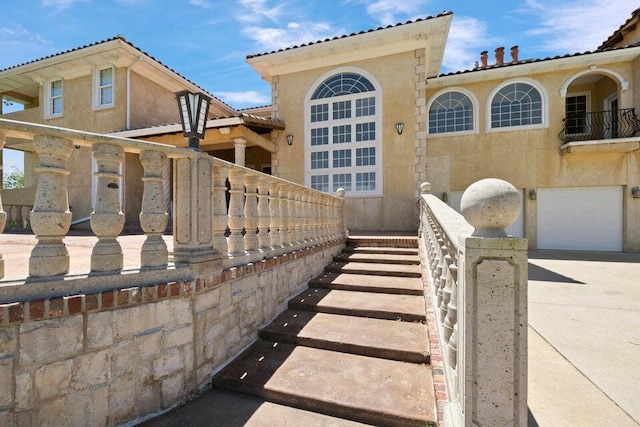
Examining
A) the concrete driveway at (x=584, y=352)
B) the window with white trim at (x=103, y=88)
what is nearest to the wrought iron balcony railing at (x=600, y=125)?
the concrete driveway at (x=584, y=352)

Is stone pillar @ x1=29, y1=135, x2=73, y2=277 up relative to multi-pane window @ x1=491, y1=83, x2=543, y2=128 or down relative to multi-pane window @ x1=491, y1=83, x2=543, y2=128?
down

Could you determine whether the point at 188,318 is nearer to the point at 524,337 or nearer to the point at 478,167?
the point at 524,337

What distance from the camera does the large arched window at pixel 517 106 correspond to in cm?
1061

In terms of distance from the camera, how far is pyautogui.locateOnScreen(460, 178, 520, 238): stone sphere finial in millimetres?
1530

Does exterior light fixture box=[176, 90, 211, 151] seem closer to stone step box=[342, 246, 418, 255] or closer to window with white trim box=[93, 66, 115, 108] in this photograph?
stone step box=[342, 246, 418, 255]

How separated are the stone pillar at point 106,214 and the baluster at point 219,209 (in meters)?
0.83

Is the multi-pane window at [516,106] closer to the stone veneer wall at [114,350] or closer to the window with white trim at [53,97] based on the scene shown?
the stone veneer wall at [114,350]

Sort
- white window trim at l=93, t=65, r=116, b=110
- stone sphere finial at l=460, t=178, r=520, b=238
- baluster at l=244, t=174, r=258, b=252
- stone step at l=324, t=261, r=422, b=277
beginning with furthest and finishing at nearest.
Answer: white window trim at l=93, t=65, r=116, b=110, stone step at l=324, t=261, r=422, b=277, baluster at l=244, t=174, r=258, b=252, stone sphere finial at l=460, t=178, r=520, b=238

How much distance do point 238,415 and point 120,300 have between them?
4.33 ft

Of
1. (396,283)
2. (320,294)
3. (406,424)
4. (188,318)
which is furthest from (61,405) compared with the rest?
(396,283)

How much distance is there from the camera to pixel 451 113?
452 inches

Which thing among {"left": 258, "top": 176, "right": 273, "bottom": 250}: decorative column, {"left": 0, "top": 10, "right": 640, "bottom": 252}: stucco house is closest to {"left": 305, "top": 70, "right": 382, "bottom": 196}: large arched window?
{"left": 0, "top": 10, "right": 640, "bottom": 252}: stucco house

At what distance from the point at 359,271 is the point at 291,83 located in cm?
749

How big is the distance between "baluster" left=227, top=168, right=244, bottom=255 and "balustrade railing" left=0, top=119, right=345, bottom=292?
0.03ft
